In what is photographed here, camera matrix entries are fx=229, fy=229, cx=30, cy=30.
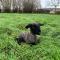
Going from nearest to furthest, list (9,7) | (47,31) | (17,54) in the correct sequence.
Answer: (17,54) < (47,31) < (9,7)

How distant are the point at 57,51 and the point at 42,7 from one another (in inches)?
358

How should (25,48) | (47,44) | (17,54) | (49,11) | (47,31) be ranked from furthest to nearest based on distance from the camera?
(49,11), (47,31), (47,44), (25,48), (17,54)

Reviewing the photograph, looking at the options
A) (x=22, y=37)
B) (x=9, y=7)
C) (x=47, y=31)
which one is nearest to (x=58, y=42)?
(x=22, y=37)

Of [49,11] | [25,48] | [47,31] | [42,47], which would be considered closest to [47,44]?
[42,47]

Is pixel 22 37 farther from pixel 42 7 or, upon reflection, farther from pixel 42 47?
pixel 42 7

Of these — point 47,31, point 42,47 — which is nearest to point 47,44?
point 42,47

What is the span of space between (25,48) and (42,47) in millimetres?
344

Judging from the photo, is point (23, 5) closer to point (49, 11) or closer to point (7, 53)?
point (49, 11)

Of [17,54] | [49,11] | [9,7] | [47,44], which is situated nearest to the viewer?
[17,54]

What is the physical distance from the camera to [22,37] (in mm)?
4746

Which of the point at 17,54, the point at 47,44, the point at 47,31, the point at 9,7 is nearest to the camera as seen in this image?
the point at 17,54

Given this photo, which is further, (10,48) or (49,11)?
(49,11)

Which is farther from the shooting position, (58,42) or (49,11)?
(49,11)

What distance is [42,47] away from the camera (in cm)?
440
